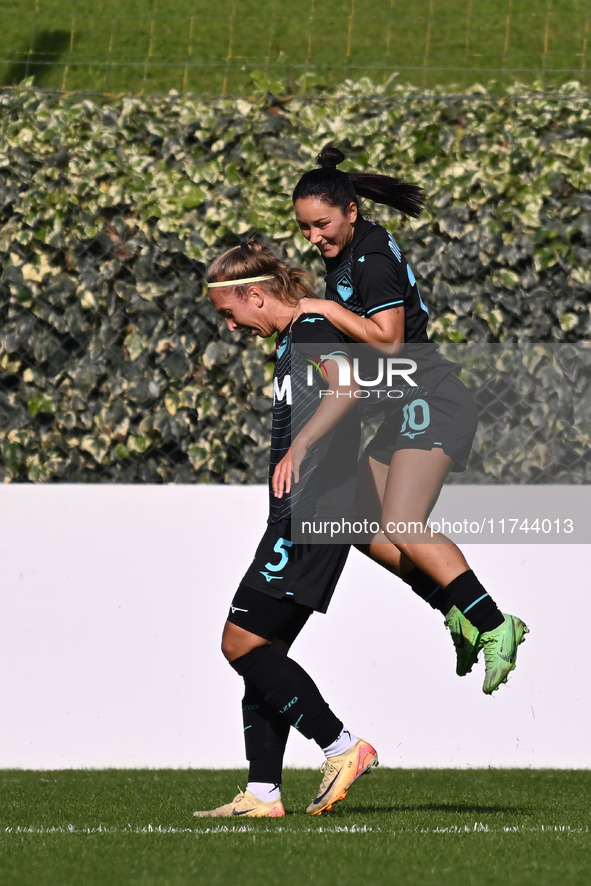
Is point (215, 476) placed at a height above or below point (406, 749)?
above

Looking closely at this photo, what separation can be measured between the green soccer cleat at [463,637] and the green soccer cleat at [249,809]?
74cm

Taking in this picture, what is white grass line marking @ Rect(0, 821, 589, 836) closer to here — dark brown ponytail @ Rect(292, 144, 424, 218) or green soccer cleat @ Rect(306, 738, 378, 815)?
green soccer cleat @ Rect(306, 738, 378, 815)

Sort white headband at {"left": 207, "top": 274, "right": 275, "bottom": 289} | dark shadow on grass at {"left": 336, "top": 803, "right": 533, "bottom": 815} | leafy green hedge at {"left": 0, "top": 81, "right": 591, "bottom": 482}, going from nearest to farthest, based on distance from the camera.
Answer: white headband at {"left": 207, "top": 274, "right": 275, "bottom": 289}, dark shadow on grass at {"left": 336, "top": 803, "right": 533, "bottom": 815}, leafy green hedge at {"left": 0, "top": 81, "right": 591, "bottom": 482}

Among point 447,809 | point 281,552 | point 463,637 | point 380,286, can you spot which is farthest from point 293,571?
point 447,809

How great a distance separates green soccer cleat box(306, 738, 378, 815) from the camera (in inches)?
171

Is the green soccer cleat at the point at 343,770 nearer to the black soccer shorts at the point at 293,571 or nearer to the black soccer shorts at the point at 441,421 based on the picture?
the black soccer shorts at the point at 293,571

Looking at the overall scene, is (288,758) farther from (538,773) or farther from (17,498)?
(17,498)

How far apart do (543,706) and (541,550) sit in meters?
0.68

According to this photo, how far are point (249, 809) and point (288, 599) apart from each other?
2.27 feet

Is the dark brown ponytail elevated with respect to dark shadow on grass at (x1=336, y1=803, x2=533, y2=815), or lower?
elevated

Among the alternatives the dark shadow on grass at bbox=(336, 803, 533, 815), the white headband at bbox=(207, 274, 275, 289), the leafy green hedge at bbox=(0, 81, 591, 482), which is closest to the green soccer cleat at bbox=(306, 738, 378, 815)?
the dark shadow on grass at bbox=(336, 803, 533, 815)

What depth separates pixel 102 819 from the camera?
174 inches

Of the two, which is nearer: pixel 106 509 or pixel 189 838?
pixel 189 838

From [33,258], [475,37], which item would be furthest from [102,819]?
[475,37]
